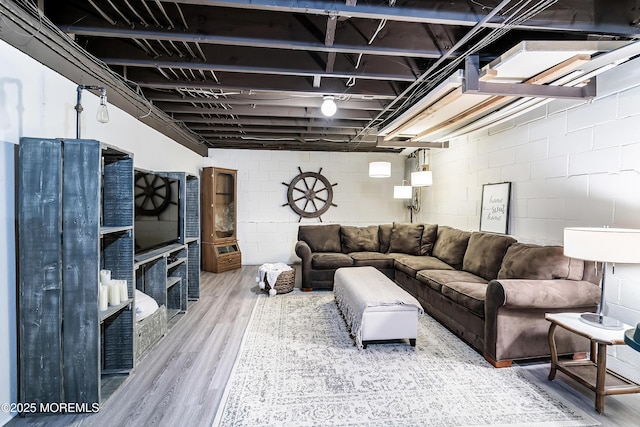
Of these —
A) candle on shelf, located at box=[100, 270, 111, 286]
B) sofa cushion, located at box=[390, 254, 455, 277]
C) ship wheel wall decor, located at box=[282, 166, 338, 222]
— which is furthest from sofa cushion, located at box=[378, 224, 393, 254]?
candle on shelf, located at box=[100, 270, 111, 286]

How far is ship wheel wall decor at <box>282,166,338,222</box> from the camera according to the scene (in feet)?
21.5

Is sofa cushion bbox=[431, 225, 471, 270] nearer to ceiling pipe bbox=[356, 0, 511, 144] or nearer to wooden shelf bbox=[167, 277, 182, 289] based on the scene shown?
ceiling pipe bbox=[356, 0, 511, 144]

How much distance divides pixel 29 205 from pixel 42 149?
1.06ft

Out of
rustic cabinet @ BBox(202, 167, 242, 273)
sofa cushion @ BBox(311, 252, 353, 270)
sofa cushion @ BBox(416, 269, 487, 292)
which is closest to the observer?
sofa cushion @ BBox(416, 269, 487, 292)

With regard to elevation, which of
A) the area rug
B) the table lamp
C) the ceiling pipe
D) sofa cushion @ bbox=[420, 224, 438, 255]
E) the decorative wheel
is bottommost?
the area rug

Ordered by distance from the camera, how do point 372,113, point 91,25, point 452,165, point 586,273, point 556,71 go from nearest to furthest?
point 91,25 → point 556,71 → point 586,273 → point 372,113 → point 452,165

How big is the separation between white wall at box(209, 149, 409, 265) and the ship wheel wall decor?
108mm

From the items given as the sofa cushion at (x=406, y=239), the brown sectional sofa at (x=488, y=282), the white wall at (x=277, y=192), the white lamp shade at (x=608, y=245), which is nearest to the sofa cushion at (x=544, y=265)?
the brown sectional sofa at (x=488, y=282)

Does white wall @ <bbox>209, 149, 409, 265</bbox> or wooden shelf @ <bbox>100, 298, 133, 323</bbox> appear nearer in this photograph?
wooden shelf @ <bbox>100, 298, 133, 323</bbox>

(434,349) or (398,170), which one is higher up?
(398,170)

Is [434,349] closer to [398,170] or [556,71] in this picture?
[556,71]

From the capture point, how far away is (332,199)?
670 cm

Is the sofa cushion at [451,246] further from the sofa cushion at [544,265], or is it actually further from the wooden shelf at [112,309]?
the wooden shelf at [112,309]

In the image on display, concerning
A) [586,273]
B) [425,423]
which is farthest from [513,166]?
[425,423]
